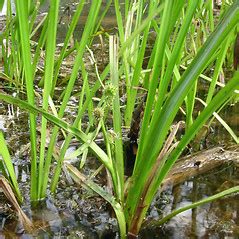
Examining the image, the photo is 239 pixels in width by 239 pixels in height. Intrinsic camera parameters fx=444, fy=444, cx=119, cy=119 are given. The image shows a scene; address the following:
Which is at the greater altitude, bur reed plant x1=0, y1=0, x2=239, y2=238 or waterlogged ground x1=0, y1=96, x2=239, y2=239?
bur reed plant x1=0, y1=0, x2=239, y2=238

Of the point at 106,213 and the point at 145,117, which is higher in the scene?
the point at 145,117

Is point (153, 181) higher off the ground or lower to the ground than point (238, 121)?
higher

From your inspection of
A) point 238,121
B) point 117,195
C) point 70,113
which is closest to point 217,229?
point 117,195

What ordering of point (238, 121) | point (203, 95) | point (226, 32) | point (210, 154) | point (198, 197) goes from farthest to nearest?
1. point (203, 95)
2. point (238, 121)
3. point (210, 154)
4. point (198, 197)
5. point (226, 32)

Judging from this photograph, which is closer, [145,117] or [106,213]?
[145,117]

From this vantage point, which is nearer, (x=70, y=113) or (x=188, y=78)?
(x=188, y=78)

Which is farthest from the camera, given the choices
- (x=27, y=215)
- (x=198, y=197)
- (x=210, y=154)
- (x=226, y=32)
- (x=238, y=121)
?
(x=238, y=121)

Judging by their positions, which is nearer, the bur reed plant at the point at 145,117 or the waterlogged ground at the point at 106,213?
the bur reed plant at the point at 145,117

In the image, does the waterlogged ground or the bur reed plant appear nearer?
the bur reed plant

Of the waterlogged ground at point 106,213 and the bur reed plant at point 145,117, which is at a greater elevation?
the bur reed plant at point 145,117

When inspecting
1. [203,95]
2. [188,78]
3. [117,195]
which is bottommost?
[203,95]

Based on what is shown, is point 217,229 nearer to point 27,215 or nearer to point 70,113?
point 27,215
